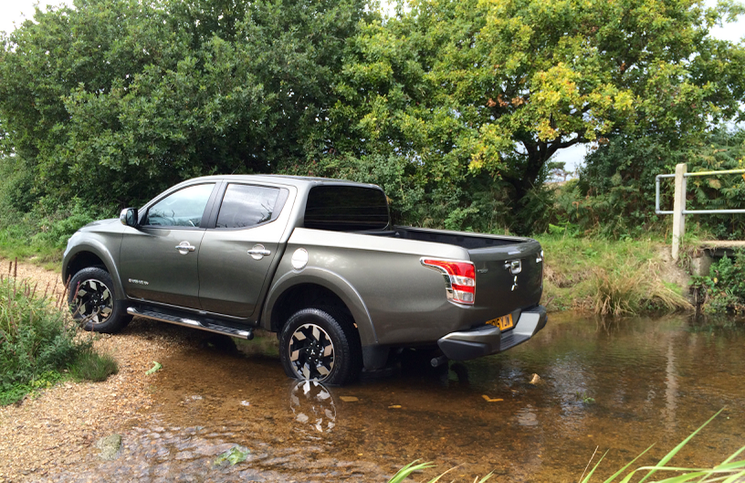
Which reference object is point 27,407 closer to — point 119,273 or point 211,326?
point 211,326

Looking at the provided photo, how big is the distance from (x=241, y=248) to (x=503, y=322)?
242 cm

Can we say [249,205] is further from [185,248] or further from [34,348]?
[34,348]

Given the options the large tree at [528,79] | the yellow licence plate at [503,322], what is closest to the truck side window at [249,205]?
the yellow licence plate at [503,322]

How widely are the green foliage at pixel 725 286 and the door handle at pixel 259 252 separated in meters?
7.47

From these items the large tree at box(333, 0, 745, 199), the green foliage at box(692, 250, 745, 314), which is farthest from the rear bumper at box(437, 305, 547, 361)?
the large tree at box(333, 0, 745, 199)

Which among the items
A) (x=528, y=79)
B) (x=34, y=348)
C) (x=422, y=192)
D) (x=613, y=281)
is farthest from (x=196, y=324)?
(x=528, y=79)

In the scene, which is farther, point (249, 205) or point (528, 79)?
point (528, 79)

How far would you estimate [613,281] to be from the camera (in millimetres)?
→ 8609

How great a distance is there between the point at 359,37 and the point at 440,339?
1043cm

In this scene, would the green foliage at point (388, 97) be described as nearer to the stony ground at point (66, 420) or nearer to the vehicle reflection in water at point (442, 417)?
the vehicle reflection in water at point (442, 417)

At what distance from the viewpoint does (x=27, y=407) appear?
408cm

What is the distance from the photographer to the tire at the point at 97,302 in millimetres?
6121

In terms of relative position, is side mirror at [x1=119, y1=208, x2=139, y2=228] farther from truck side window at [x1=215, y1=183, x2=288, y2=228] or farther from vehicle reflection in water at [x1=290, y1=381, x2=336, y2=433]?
vehicle reflection in water at [x1=290, y1=381, x2=336, y2=433]

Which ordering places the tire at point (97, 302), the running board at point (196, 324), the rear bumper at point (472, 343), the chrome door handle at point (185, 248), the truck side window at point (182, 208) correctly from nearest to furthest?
Result: the rear bumper at point (472, 343) < the running board at point (196, 324) < the chrome door handle at point (185, 248) < the truck side window at point (182, 208) < the tire at point (97, 302)
